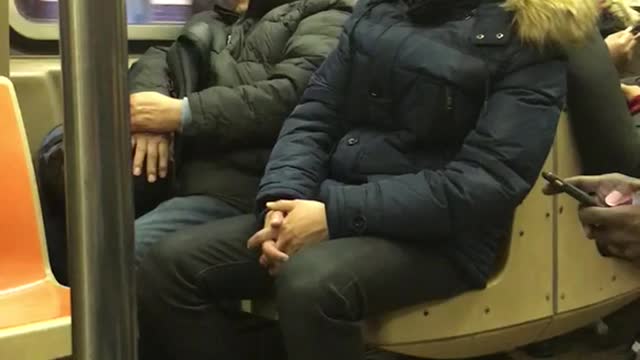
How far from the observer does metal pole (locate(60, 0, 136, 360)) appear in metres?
0.52

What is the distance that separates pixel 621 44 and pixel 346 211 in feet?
2.41

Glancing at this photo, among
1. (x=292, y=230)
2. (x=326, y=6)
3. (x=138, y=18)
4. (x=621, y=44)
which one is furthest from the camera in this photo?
(x=138, y=18)

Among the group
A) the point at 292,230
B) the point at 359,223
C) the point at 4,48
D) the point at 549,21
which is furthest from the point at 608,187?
the point at 4,48

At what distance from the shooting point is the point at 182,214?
6.22 feet

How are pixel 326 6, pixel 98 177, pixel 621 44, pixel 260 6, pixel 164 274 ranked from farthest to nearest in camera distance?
pixel 260 6
pixel 326 6
pixel 621 44
pixel 164 274
pixel 98 177

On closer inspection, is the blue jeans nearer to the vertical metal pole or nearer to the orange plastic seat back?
the orange plastic seat back

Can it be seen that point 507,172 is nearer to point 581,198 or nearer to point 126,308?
point 581,198

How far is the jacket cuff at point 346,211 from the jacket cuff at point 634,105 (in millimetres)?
698

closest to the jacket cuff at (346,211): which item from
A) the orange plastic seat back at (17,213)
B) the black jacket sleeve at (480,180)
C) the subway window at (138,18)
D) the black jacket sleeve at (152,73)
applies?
the black jacket sleeve at (480,180)

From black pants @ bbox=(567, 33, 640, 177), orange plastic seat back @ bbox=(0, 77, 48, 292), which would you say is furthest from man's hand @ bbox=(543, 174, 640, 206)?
orange plastic seat back @ bbox=(0, 77, 48, 292)

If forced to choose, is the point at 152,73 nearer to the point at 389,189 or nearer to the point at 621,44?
the point at 389,189

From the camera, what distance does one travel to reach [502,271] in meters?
1.64

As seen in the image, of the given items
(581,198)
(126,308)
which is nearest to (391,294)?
(581,198)

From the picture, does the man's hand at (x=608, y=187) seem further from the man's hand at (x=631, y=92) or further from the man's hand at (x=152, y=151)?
the man's hand at (x=152, y=151)
